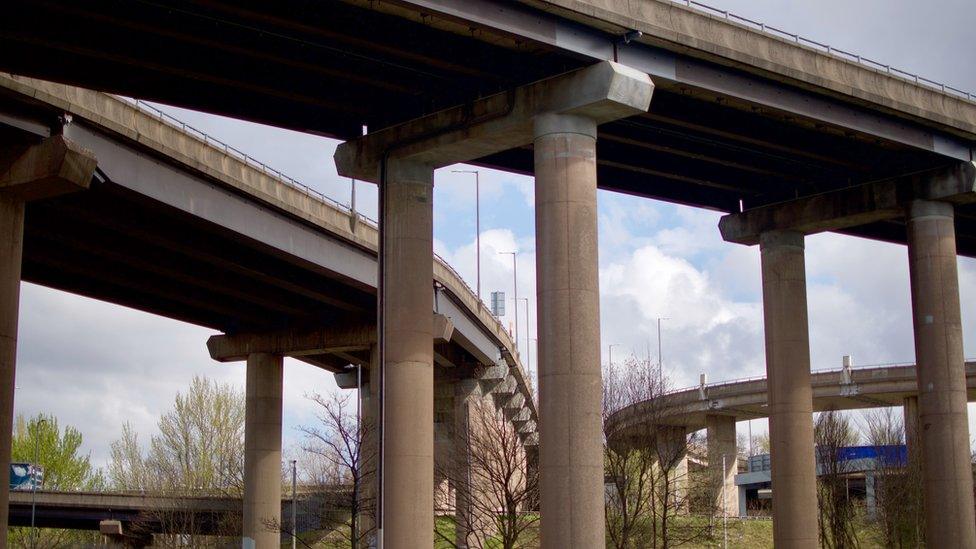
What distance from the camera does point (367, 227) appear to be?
55.4 m

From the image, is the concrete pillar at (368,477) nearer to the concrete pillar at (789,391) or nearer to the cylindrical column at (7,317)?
the concrete pillar at (789,391)

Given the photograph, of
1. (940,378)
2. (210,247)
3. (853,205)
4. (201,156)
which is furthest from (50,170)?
(940,378)

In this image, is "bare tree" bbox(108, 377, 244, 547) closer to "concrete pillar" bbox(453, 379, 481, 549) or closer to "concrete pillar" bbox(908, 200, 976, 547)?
"concrete pillar" bbox(453, 379, 481, 549)

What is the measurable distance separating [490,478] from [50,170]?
80.6 feet

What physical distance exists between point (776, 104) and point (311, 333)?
33.4 m

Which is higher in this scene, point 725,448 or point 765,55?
point 765,55

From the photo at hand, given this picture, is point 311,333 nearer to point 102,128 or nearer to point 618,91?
point 102,128

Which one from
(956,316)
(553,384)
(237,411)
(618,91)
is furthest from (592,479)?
(237,411)

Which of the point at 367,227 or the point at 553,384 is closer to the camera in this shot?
Answer: the point at 553,384

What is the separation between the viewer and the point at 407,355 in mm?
33438

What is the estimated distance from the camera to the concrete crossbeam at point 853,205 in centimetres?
3997

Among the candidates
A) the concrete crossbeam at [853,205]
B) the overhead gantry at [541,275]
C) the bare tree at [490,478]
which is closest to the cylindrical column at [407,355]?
the overhead gantry at [541,275]

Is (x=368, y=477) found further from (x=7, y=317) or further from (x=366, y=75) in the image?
(x=366, y=75)

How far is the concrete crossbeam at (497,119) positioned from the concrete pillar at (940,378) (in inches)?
558
